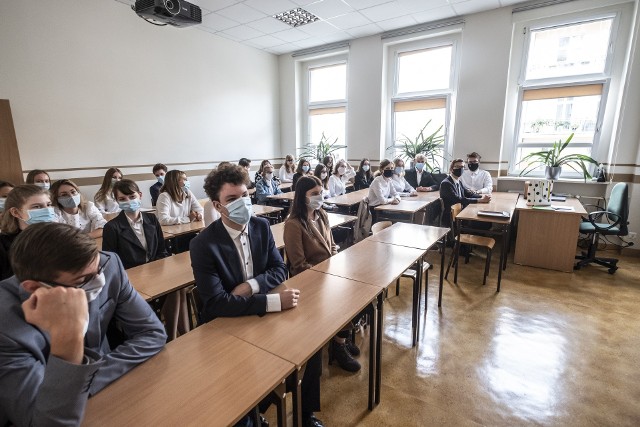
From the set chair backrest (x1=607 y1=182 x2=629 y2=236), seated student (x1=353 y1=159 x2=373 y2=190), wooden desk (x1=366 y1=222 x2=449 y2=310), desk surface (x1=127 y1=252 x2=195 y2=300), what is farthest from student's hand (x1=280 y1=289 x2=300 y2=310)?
seated student (x1=353 y1=159 x2=373 y2=190)

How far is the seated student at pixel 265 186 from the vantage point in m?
5.41

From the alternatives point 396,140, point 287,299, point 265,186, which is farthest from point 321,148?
point 287,299

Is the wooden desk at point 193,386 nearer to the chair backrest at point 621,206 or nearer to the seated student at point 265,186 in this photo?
the seated student at point 265,186

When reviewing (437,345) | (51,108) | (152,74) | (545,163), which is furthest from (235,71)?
(437,345)

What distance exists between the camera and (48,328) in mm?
769

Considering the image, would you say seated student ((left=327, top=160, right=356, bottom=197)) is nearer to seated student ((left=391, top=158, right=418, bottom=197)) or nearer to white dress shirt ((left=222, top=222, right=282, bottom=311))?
seated student ((left=391, top=158, right=418, bottom=197))

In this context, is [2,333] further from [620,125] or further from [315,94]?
[315,94]

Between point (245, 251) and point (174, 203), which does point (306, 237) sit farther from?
point (174, 203)

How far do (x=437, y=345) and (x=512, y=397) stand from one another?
0.60 m

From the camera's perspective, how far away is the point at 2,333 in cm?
81

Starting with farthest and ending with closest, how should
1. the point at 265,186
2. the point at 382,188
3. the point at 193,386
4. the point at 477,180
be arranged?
1. the point at 265,186
2. the point at 477,180
3. the point at 382,188
4. the point at 193,386

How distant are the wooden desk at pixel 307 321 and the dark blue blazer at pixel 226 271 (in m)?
0.06

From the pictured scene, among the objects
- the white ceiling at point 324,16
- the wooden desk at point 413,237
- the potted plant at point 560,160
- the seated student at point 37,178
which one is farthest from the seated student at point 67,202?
the potted plant at point 560,160

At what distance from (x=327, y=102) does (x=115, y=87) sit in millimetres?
4334
